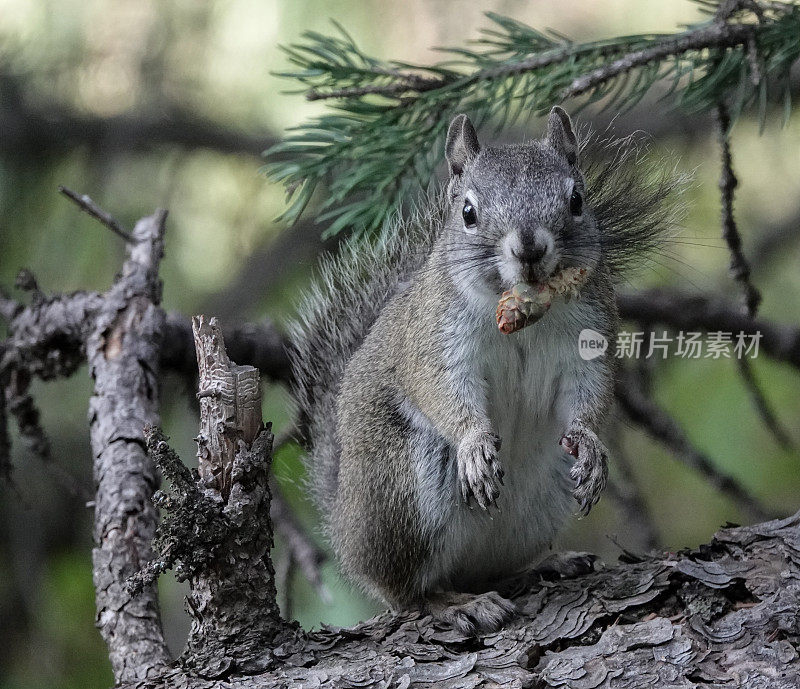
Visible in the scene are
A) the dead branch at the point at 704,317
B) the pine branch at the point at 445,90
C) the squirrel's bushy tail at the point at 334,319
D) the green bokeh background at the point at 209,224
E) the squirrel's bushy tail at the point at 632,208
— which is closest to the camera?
the pine branch at the point at 445,90

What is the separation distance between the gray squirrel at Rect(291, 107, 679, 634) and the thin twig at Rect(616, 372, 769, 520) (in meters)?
0.41

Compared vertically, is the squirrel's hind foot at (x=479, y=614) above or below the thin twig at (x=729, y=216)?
below

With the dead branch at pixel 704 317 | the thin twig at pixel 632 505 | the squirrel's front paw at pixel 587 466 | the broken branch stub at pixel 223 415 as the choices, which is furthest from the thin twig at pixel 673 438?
the broken branch stub at pixel 223 415

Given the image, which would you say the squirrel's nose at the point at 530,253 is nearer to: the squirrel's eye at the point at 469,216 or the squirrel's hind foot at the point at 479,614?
the squirrel's eye at the point at 469,216

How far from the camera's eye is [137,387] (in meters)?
2.16

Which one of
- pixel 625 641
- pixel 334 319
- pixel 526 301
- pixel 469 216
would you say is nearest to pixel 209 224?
pixel 334 319

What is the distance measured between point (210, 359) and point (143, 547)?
0.46 meters

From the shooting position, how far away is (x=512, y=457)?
81.0 inches

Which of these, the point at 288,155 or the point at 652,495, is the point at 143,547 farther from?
the point at 652,495

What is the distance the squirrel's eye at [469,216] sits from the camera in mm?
1973

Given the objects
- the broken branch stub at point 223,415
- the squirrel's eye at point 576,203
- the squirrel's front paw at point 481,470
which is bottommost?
the squirrel's front paw at point 481,470

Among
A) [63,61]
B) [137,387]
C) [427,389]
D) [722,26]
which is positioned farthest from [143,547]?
[63,61]

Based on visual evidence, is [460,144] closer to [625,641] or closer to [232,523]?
[232,523]

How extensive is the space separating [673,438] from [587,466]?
28.6 inches
